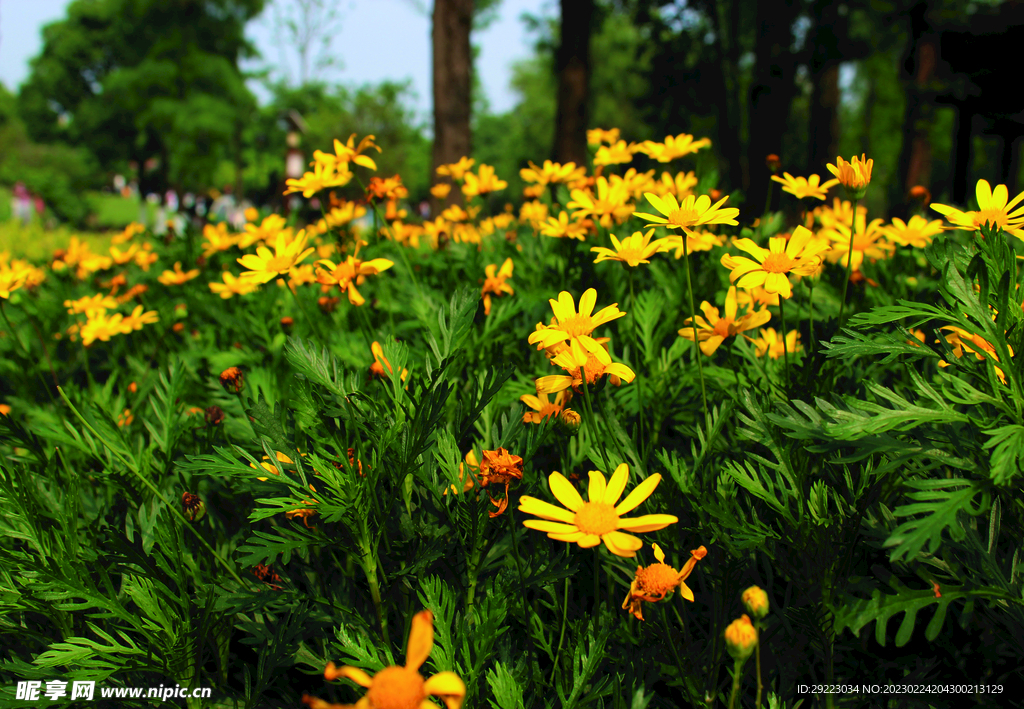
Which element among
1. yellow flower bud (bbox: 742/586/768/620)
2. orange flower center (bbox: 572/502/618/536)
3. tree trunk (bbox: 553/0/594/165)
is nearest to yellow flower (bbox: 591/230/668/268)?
orange flower center (bbox: 572/502/618/536)

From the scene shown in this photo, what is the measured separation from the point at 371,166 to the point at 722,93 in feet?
42.9

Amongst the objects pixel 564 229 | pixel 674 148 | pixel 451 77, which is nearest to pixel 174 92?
pixel 451 77

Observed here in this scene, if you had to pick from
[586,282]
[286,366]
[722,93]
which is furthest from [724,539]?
[722,93]

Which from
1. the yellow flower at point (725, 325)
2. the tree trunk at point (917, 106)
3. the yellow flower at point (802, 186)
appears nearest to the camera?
the yellow flower at point (725, 325)

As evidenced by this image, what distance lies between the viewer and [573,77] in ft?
24.0

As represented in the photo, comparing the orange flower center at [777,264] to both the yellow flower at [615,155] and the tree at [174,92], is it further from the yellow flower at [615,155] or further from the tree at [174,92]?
the tree at [174,92]

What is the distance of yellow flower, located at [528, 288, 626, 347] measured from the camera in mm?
930

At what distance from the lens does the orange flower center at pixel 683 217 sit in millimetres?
1048

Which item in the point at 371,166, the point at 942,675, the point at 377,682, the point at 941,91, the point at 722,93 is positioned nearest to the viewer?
the point at 377,682

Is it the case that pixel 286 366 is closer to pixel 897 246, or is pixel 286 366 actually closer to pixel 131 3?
pixel 897 246

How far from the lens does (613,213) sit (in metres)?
1.77

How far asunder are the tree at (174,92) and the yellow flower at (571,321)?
2469 centimetres

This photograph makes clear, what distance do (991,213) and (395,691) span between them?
4.10ft

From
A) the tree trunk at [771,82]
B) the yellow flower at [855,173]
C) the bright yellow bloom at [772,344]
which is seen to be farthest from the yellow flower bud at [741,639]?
the tree trunk at [771,82]
